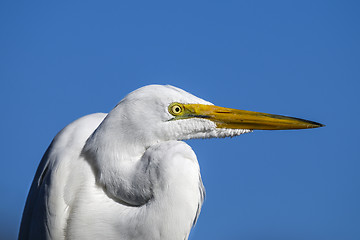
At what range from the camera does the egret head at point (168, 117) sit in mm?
2154

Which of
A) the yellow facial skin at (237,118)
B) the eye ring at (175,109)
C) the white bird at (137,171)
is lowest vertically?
the white bird at (137,171)

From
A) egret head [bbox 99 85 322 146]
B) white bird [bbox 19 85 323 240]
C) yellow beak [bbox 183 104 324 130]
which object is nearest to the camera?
white bird [bbox 19 85 323 240]

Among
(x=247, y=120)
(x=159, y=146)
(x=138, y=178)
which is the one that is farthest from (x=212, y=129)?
(x=138, y=178)

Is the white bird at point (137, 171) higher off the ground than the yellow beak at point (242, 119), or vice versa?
the yellow beak at point (242, 119)

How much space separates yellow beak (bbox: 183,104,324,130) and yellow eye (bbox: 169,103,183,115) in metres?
0.03

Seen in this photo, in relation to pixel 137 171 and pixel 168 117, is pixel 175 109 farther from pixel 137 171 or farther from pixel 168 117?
pixel 137 171

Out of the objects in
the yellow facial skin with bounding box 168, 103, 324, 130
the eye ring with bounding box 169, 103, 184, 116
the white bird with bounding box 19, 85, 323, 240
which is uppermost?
the yellow facial skin with bounding box 168, 103, 324, 130

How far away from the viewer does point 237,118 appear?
7.74 ft

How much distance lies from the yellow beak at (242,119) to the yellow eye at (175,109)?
29mm

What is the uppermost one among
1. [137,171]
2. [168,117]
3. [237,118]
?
[237,118]

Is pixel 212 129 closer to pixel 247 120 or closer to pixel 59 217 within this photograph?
pixel 247 120

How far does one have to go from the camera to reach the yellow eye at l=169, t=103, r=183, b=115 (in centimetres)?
219

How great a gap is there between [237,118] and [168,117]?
16.8 inches

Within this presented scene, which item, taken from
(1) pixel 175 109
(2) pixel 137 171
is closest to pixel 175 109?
(1) pixel 175 109
